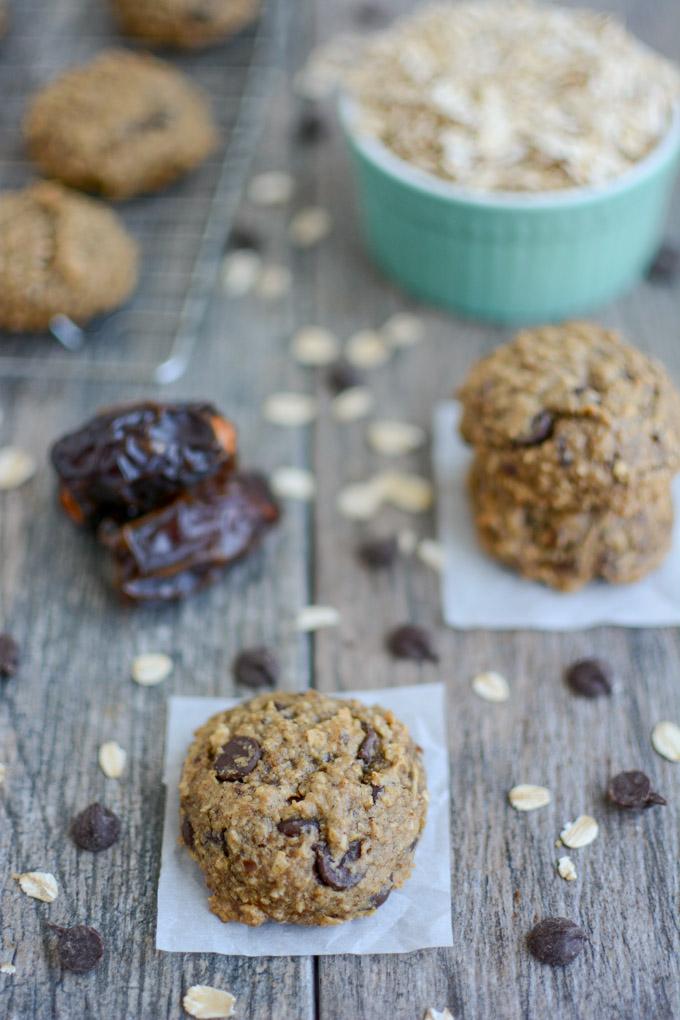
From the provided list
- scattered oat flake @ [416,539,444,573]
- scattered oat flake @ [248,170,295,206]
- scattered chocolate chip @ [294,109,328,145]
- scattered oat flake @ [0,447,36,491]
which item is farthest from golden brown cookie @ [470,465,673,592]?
scattered chocolate chip @ [294,109,328,145]

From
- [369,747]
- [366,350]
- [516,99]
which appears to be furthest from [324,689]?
[516,99]

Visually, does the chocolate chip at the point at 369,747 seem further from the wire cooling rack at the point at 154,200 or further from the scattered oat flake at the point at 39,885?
the wire cooling rack at the point at 154,200

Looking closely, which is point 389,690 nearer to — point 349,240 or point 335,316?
point 335,316

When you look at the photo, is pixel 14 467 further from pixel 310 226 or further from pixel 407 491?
pixel 310 226

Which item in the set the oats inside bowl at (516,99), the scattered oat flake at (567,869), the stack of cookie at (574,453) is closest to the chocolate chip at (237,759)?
the scattered oat flake at (567,869)

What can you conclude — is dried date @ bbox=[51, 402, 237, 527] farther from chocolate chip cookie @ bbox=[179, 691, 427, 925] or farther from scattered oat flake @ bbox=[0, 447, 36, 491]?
chocolate chip cookie @ bbox=[179, 691, 427, 925]
